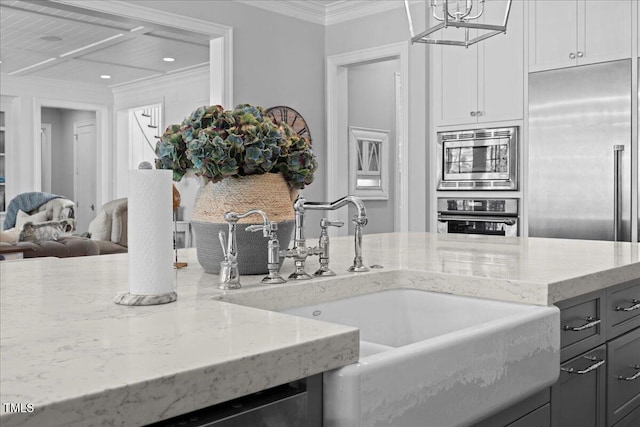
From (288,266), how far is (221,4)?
3.94 meters

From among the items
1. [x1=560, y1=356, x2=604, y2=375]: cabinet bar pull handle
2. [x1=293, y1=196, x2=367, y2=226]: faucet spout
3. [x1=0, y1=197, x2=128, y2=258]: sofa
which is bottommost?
[x1=560, y1=356, x2=604, y2=375]: cabinet bar pull handle

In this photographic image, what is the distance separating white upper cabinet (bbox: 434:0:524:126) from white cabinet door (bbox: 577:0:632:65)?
1.55 ft

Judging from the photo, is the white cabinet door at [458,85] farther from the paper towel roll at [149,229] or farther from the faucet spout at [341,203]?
the paper towel roll at [149,229]

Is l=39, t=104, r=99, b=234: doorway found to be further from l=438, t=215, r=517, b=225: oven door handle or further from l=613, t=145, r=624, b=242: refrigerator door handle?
l=613, t=145, r=624, b=242: refrigerator door handle

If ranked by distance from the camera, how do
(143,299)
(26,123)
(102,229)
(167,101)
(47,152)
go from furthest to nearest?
(47,152), (26,123), (167,101), (102,229), (143,299)

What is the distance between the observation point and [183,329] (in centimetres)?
94

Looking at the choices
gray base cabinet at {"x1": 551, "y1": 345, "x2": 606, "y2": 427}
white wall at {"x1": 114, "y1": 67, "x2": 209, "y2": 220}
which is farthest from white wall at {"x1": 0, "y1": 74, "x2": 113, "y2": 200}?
gray base cabinet at {"x1": 551, "y1": 345, "x2": 606, "y2": 427}

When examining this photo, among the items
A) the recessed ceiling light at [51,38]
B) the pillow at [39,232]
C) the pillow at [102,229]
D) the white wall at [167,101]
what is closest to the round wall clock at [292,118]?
the pillow at [39,232]

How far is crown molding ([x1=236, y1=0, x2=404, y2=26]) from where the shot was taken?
536 centimetres

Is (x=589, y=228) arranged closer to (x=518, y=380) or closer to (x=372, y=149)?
(x=372, y=149)

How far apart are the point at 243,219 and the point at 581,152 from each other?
338 cm

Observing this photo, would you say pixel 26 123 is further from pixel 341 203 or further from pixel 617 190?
pixel 341 203

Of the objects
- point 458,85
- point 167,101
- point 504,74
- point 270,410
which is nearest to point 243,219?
point 270,410

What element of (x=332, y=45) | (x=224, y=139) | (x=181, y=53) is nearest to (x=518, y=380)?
(x=224, y=139)
